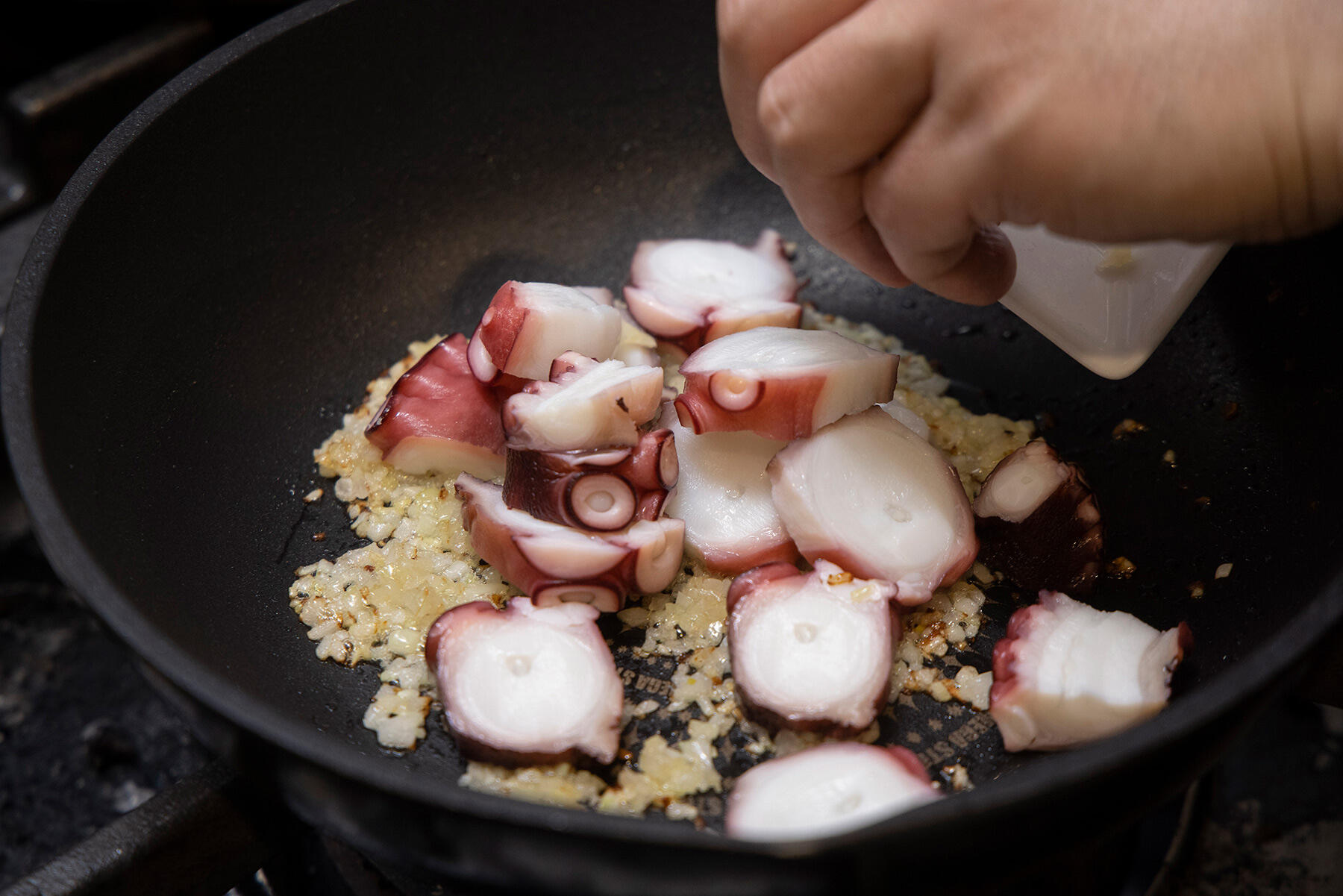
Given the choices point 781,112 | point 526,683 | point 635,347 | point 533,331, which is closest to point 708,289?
point 635,347

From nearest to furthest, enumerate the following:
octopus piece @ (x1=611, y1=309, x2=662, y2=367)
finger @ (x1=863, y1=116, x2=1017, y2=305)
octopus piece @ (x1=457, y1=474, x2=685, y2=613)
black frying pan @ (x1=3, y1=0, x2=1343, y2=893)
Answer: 1. black frying pan @ (x1=3, y1=0, x2=1343, y2=893)
2. finger @ (x1=863, y1=116, x2=1017, y2=305)
3. octopus piece @ (x1=457, y1=474, x2=685, y2=613)
4. octopus piece @ (x1=611, y1=309, x2=662, y2=367)

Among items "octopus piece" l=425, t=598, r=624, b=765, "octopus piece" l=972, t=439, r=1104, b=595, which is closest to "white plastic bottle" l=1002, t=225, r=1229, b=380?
"octopus piece" l=972, t=439, r=1104, b=595

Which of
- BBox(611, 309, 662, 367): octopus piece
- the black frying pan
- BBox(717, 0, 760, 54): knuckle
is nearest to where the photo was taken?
the black frying pan

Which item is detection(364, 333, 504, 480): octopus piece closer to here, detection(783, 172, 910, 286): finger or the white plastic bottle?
detection(783, 172, 910, 286): finger

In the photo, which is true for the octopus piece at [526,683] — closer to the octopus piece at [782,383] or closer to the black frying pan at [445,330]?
the black frying pan at [445,330]

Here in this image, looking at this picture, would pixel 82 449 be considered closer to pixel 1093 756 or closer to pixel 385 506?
pixel 385 506

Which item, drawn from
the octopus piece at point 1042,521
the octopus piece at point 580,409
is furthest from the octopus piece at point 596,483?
the octopus piece at point 1042,521
